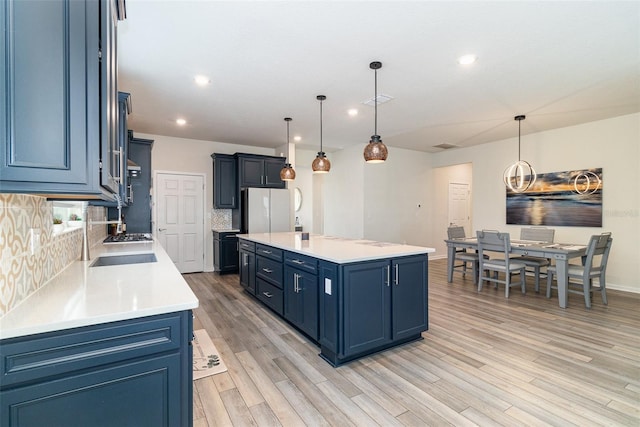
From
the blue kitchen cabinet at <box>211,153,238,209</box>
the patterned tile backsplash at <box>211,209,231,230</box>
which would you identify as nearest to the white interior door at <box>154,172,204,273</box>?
the patterned tile backsplash at <box>211,209,231,230</box>

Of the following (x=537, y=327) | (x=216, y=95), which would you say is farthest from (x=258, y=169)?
(x=537, y=327)

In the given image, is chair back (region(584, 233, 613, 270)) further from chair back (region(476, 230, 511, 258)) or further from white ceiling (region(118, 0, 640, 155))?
white ceiling (region(118, 0, 640, 155))

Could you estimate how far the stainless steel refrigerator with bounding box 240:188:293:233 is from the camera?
5824mm

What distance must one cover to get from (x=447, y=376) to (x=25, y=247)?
273 centimetres

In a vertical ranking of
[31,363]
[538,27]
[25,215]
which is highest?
[538,27]

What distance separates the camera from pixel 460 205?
8305mm

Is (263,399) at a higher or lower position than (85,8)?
lower

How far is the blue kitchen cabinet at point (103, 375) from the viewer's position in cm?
108

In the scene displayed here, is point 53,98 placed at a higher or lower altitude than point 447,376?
higher

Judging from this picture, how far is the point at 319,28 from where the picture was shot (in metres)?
2.38

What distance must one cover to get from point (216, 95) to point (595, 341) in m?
4.82

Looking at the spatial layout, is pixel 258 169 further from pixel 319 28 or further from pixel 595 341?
pixel 595 341

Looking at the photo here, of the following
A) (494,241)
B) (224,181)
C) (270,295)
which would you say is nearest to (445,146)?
(494,241)

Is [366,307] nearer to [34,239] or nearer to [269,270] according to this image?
[269,270]
